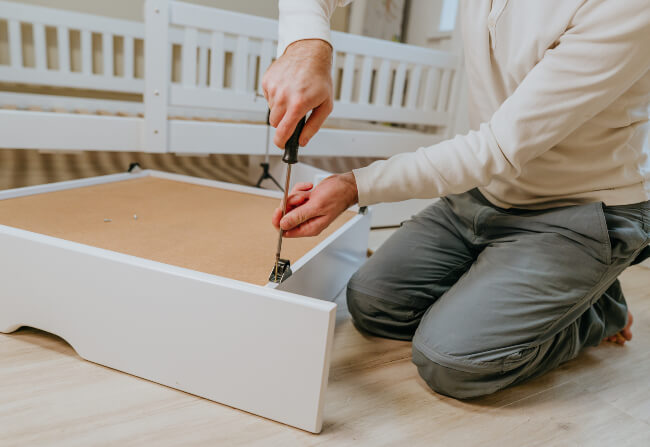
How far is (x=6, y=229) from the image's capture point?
2.60ft

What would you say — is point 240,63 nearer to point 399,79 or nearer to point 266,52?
point 266,52

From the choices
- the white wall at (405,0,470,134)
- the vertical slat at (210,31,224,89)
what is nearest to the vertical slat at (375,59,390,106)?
the vertical slat at (210,31,224,89)

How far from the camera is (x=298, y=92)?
0.67m

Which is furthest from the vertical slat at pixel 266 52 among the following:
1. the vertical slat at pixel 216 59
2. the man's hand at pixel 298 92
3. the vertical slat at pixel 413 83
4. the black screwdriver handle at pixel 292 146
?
the black screwdriver handle at pixel 292 146

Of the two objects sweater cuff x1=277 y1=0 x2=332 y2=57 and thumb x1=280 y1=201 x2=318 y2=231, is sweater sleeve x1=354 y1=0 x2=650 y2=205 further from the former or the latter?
sweater cuff x1=277 y1=0 x2=332 y2=57

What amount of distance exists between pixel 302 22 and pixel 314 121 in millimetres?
231

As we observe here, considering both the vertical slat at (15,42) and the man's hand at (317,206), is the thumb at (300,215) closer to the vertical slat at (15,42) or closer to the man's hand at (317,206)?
the man's hand at (317,206)

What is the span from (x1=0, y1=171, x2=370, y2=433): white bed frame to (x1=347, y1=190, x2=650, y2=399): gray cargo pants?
25 cm

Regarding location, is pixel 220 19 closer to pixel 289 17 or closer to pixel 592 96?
pixel 289 17

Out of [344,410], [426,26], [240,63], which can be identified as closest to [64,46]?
[240,63]

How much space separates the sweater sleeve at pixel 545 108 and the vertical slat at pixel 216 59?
927 mm

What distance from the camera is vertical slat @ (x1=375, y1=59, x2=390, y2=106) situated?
1.75 meters

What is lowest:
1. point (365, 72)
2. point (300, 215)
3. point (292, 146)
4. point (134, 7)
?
point (300, 215)

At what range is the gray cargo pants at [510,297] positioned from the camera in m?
0.83
